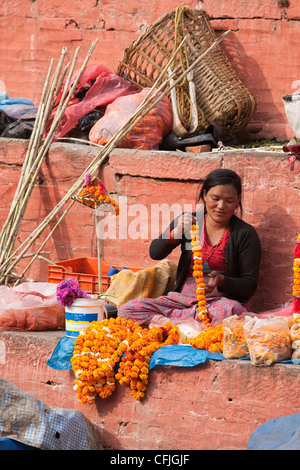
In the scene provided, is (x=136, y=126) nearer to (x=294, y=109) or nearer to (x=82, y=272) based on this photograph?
(x=82, y=272)

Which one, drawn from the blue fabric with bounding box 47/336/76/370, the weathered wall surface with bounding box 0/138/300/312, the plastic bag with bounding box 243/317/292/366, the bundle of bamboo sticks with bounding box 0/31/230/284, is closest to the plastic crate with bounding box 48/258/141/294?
the weathered wall surface with bounding box 0/138/300/312

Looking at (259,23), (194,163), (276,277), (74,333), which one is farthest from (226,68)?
(74,333)

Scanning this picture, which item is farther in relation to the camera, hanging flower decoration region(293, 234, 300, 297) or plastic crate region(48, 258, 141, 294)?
plastic crate region(48, 258, 141, 294)

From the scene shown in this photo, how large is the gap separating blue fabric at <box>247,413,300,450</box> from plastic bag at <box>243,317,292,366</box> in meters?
0.31

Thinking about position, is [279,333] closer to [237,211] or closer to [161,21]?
[237,211]

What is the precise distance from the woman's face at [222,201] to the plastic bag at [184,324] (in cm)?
64

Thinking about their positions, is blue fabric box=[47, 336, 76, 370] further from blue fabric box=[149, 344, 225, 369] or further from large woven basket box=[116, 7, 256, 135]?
large woven basket box=[116, 7, 256, 135]

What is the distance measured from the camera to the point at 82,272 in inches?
223

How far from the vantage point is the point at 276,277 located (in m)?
5.00

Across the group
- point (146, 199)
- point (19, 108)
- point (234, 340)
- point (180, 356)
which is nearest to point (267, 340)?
point (234, 340)

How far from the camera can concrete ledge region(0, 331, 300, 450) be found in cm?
411

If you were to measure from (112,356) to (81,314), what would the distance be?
15.2 inches

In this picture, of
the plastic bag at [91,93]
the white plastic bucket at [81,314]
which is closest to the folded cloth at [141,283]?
the white plastic bucket at [81,314]

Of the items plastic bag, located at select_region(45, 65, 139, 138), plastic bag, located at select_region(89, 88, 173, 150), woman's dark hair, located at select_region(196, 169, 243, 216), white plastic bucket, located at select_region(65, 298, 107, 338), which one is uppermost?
plastic bag, located at select_region(45, 65, 139, 138)
